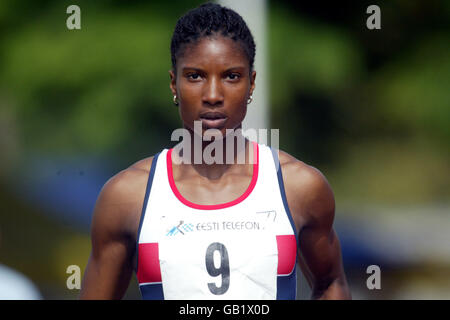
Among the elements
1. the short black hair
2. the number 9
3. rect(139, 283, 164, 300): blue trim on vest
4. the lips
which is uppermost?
the short black hair

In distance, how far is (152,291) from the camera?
327cm

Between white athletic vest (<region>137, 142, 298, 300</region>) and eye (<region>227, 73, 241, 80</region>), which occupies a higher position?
eye (<region>227, 73, 241, 80</region>)

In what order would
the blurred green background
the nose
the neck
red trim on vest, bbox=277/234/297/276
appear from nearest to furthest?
1. the nose
2. red trim on vest, bbox=277/234/297/276
3. the neck
4. the blurred green background

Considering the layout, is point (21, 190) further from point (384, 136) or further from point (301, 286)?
point (384, 136)

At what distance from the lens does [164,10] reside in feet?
24.2

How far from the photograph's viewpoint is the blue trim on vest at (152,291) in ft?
10.6

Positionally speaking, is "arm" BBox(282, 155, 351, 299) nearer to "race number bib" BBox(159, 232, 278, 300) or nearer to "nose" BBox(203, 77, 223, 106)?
"race number bib" BBox(159, 232, 278, 300)

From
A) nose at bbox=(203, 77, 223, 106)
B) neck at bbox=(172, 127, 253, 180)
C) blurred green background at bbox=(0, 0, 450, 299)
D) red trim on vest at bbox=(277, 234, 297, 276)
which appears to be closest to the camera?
nose at bbox=(203, 77, 223, 106)

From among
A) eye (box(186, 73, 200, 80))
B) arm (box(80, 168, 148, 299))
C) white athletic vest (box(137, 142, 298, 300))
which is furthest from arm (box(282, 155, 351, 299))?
arm (box(80, 168, 148, 299))

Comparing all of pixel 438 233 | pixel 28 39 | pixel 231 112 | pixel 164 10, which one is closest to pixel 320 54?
pixel 164 10

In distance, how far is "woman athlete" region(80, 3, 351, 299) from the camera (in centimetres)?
318

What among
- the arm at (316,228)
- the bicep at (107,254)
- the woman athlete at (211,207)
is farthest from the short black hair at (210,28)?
the bicep at (107,254)

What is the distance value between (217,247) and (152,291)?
385 millimetres

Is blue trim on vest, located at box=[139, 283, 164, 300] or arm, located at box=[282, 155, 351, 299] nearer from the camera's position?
blue trim on vest, located at box=[139, 283, 164, 300]
